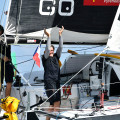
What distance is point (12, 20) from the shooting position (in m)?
5.14

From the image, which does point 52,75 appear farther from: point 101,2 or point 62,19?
point 101,2

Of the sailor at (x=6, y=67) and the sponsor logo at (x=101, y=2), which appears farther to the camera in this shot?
the sponsor logo at (x=101, y=2)

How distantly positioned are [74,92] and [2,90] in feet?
3.40

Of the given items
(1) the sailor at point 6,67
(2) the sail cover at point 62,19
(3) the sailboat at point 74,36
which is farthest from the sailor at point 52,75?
(2) the sail cover at point 62,19

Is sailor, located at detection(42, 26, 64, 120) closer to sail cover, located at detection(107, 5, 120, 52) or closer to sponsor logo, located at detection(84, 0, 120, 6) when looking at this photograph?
sail cover, located at detection(107, 5, 120, 52)

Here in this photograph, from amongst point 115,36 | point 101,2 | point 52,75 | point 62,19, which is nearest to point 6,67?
point 52,75

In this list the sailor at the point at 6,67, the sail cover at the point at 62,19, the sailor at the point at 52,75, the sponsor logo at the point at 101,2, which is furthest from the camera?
the sponsor logo at the point at 101,2

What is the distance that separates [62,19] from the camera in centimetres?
532

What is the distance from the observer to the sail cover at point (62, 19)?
16.9 feet

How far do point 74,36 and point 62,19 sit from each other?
1.05ft

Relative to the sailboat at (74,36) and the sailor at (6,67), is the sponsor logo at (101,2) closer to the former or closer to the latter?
the sailboat at (74,36)

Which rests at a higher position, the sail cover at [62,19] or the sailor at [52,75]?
the sail cover at [62,19]

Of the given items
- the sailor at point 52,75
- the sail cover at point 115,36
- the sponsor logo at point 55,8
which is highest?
the sponsor logo at point 55,8

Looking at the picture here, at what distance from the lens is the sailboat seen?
494 centimetres
